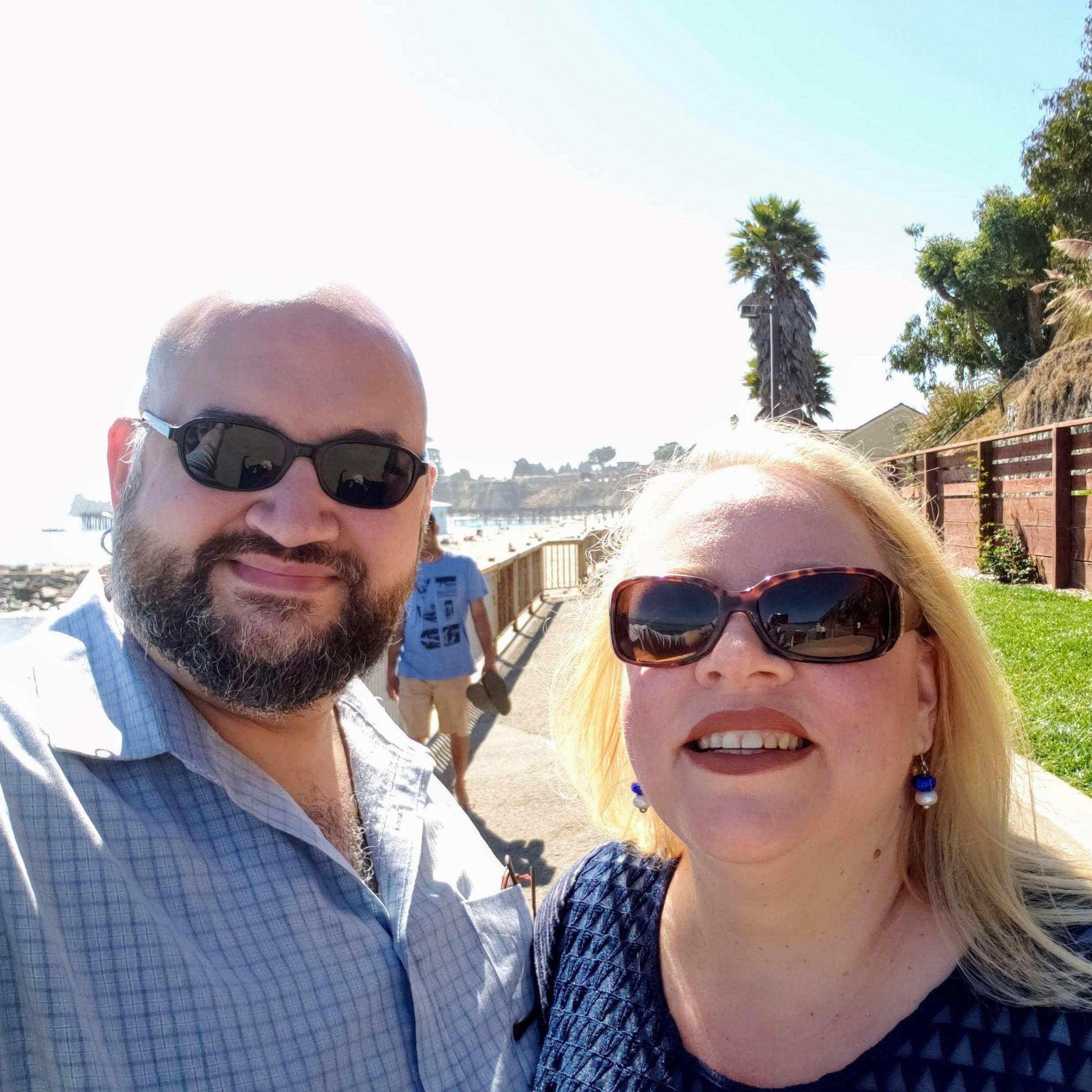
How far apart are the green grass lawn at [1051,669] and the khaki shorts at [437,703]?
3.26 metres

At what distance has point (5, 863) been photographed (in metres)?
1.14

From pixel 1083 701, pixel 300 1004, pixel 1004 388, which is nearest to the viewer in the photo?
pixel 300 1004

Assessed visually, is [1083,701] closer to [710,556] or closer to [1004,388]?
[710,556]

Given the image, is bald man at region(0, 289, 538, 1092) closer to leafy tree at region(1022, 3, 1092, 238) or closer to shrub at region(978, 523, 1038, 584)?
shrub at region(978, 523, 1038, 584)

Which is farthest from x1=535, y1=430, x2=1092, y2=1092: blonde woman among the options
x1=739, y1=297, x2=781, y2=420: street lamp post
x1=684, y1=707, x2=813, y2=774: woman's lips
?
x1=739, y1=297, x2=781, y2=420: street lamp post

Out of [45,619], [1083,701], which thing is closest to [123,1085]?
[45,619]

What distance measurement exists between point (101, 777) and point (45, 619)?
0.45m

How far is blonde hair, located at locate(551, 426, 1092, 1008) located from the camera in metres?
1.34

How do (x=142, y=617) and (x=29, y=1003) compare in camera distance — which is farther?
(x=142, y=617)

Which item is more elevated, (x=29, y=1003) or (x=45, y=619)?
(x=45, y=619)

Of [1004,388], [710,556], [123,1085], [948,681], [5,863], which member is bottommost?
[123,1085]

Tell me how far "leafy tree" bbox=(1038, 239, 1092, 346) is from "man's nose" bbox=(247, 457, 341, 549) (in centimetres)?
2526

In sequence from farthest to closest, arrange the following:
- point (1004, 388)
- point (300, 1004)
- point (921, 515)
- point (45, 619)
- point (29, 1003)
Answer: point (1004, 388) → point (921, 515) → point (45, 619) → point (300, 1004) → point (29, 1003)

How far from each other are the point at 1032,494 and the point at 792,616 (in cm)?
1049
